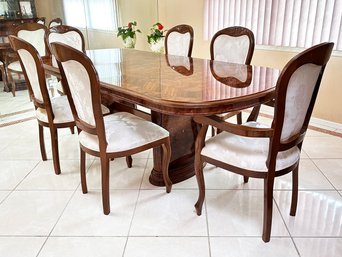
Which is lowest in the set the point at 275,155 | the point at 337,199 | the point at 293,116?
the point at 337,199

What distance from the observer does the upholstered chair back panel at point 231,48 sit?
8.45 ft

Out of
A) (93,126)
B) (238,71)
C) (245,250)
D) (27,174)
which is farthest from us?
(27,174)

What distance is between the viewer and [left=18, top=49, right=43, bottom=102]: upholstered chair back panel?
7.18ft

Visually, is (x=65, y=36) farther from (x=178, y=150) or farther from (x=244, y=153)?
(x=244, y=153)

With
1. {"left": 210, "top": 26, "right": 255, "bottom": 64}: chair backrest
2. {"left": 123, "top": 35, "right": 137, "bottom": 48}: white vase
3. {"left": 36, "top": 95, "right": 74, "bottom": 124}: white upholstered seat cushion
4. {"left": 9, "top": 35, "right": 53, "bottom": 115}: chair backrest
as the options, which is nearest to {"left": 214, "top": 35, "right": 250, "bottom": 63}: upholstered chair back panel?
{"left": 210, "top": 26, "right": 255, "bottom": 64}: chair backrest

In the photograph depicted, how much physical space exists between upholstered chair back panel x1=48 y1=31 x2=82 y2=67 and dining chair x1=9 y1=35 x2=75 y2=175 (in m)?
0.94

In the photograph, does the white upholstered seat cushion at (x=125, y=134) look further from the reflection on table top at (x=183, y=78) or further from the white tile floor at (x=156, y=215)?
the white tile floor at (x=156, y=215)

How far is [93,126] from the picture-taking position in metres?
1.79

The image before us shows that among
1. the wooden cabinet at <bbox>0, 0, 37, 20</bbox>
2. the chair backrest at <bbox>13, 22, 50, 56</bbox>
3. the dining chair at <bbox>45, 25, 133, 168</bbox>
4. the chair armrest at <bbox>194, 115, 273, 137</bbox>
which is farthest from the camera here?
the wooden cabinet at <bbox>0, 0, 37, 20</bbox>

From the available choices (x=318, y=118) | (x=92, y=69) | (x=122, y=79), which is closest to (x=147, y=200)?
(x=122, y=79)

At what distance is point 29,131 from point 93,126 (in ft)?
6.33

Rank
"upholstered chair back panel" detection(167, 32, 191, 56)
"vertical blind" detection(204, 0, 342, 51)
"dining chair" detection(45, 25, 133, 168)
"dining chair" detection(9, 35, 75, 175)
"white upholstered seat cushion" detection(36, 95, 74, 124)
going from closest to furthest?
"dining chair" detection(9, 35, 75, 175) < "white upholstered seat cushion" detection(36, 95, 74, 124) < "vertical blind" detection(204, 0, 342, 51) < "upholstered chair back panel" detection(167, 32, 191, 56) < "dining chair" detection(45, 25, 133, 168)

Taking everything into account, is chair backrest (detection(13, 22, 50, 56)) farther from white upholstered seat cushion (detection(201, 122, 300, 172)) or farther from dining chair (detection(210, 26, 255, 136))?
white upholstered seat cushion (detection(201, 122, 300, 172))

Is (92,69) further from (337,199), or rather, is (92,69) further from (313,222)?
(337,199)
